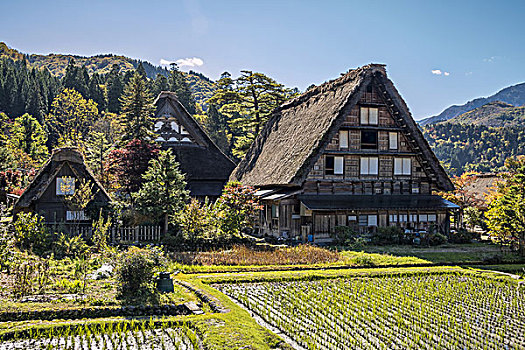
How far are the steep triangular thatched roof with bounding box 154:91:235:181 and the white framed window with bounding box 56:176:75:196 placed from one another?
42.9ft

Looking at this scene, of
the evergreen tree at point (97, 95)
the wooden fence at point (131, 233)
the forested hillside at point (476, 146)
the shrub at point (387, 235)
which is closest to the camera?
the wooden fence at point (131, 233)

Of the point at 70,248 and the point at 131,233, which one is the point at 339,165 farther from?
the point at 70,248

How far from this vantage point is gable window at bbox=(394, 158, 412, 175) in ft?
98.7

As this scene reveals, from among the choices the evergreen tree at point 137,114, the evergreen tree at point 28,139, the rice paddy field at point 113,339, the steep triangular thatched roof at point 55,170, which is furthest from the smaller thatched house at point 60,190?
the evergreen tree at point 28,139

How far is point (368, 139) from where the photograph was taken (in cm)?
2953

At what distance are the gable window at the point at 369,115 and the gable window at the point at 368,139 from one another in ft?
2.09

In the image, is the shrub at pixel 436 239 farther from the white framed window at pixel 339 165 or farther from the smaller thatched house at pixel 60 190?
the smaller thatched house at pixel 60 190

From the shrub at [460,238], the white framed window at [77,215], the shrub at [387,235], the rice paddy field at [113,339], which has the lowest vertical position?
the shrub at [460,238]

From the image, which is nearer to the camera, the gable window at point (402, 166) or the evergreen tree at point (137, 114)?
the gable window at point (402, 166)

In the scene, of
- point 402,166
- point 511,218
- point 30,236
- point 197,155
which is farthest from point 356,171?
point 30,236

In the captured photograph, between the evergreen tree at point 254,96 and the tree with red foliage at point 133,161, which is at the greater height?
the evergreen tree at point 254,96

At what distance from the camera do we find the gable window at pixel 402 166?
30.1 m

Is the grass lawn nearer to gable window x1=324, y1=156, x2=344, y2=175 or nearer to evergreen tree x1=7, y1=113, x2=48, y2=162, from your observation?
gable window x1=324, y1=156, x2=344, y2=175

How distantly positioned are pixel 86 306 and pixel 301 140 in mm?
21015
